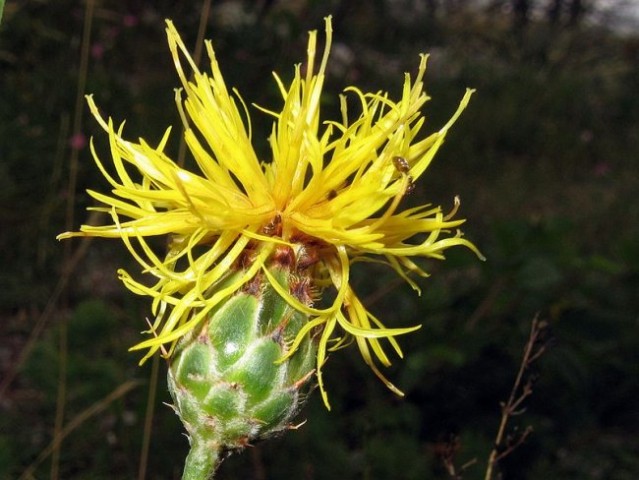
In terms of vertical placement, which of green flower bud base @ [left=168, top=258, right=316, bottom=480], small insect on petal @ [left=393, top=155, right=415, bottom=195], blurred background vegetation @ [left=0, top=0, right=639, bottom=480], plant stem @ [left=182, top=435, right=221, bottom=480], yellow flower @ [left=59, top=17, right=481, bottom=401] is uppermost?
small insect on petal @ [left=393, top=155, right=415, bottom=195]

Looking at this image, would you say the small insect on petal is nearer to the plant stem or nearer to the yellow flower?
the yellow flower

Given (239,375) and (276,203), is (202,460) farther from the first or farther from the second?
(276,203)

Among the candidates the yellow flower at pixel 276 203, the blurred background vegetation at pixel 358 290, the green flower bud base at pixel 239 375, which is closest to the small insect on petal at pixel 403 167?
the yellow flower at pixel 276 203

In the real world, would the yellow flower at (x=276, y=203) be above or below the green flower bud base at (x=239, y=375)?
above

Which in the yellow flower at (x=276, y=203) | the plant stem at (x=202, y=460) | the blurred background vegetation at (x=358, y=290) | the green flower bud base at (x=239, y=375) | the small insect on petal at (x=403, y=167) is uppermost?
the small insect on petal at (x=403, y=167)

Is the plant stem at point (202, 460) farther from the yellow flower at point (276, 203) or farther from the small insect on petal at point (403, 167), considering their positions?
the small insect on petal at point (403, 167)

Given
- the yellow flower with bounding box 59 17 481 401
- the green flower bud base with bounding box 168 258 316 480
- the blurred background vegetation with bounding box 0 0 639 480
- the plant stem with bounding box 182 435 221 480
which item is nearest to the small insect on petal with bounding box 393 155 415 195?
the yellow flower with bounding box 59 17 481 401
